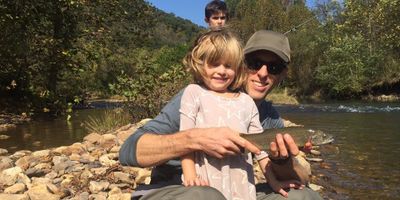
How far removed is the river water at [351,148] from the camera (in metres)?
7.45

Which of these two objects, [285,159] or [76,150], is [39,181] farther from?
[285,159]

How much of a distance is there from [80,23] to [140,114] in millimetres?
6962

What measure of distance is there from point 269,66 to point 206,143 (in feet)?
3.23

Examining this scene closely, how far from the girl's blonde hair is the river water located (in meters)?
1.55

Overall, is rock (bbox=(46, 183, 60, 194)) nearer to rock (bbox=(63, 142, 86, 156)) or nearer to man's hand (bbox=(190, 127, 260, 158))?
rock (bbox=(63, 142, 86, 156))

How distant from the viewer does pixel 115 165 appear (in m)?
6.39

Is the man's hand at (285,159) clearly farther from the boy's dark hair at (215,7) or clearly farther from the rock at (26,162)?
the boy's dark hair at (215,7)

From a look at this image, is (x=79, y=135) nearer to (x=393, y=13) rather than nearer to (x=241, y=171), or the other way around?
(x=241, y=171)

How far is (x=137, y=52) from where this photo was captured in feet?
80.1

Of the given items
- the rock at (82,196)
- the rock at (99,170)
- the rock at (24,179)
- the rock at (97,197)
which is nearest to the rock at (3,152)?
the rock at (24,179)

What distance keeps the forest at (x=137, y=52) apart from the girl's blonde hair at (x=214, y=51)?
39 centimetres

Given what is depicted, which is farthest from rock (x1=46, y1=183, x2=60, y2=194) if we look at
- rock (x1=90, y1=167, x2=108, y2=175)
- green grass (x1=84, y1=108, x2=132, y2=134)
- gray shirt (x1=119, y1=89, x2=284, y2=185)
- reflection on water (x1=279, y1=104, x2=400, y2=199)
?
green grass (x1=84, y1=108, x2=132, y2=134)

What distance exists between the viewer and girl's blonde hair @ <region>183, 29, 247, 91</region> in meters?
2.55

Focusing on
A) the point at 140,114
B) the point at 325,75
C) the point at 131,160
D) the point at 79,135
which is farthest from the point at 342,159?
the point at 325,75
